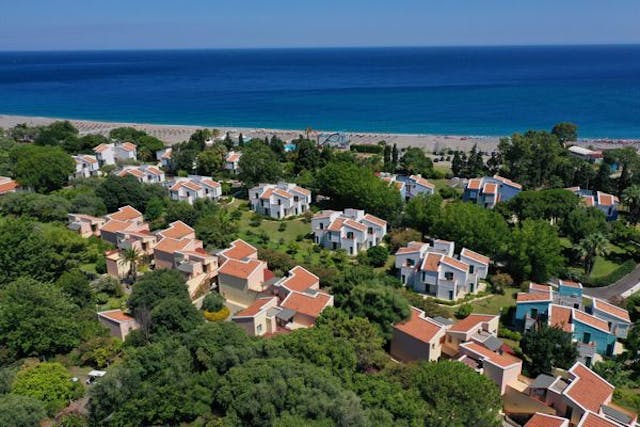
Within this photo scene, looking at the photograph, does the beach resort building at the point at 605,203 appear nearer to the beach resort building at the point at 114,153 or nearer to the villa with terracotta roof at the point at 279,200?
the villa with terracotta roof at the point at 279,200

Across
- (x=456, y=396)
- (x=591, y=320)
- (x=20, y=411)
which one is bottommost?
(x=591, y=320)

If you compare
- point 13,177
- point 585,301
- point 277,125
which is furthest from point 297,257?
point 277,125

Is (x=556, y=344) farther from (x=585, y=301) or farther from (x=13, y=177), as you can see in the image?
(x=13, y=177)

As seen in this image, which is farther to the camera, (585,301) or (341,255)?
(341,255)

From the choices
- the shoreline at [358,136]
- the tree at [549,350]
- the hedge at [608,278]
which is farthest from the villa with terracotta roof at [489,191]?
the shoreline at [358,136]

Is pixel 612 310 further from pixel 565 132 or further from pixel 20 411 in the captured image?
pixel 565 132

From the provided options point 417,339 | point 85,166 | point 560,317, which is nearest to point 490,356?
point 417,339

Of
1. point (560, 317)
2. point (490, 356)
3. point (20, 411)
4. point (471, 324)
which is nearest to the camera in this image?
point (20, 411)
